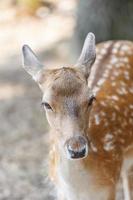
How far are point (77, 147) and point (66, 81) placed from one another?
1.40ft

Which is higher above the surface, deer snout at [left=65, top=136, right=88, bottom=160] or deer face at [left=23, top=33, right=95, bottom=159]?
deer face at [left=23, top=33, right=95, bottom=159]

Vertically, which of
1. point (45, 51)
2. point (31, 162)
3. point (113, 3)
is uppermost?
point (113, 3)

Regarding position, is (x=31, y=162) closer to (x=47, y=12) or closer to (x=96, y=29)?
(x=96, y=29)

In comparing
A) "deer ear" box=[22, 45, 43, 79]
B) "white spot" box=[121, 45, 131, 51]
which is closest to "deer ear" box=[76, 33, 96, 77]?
"deer ear" box=[22, 45, 43, 79]

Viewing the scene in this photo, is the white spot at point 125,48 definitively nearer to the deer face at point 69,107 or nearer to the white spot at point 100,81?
the white spot at point 100,81

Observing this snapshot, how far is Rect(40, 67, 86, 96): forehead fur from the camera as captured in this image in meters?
3.85

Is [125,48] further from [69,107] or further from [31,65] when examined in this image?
[69,107]

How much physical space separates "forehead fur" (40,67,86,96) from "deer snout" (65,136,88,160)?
283 mm

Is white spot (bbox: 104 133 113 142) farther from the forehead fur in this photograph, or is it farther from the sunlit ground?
the sunlit ground

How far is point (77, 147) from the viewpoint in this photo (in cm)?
364

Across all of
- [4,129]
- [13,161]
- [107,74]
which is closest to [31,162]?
[13,161]

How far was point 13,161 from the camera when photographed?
645 cm

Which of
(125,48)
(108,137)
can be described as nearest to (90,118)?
(108,137)

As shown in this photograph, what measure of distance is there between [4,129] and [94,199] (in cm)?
291
